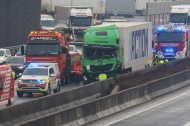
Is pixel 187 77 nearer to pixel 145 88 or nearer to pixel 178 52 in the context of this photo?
pixel 145 88

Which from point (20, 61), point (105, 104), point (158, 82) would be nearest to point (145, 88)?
point (158, 82)

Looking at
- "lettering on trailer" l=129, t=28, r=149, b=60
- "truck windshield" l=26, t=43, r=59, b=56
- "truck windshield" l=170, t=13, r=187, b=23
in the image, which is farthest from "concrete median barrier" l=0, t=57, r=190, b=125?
"truck windshield" l=170, t=13, r=187, b=23

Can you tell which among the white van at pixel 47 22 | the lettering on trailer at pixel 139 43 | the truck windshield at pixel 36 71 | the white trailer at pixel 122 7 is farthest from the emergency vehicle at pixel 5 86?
the white trailer at pixel 122 7

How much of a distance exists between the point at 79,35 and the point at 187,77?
120 feet

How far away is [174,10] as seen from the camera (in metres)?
81.7

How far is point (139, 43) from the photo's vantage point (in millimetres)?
51625

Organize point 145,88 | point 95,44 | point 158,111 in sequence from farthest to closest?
point 95,44
point 145,88
point 158,111

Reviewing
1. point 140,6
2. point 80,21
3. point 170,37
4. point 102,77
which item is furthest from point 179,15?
point 102,77

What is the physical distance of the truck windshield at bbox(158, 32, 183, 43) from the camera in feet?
208

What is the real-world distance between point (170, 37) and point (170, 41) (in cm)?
39

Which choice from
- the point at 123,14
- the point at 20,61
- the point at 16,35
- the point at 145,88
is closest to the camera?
the point at 145,88

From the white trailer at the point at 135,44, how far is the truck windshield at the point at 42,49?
3943 millimetres

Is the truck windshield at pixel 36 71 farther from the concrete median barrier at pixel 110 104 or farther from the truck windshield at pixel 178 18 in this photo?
the truck windshield at pixel 178 18

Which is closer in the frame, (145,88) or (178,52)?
(145,88)
